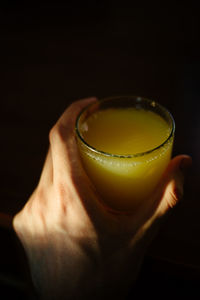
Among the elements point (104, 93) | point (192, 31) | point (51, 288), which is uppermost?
point (192, 31)

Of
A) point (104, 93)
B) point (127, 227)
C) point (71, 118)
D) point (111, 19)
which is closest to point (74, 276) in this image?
point (127, 227)

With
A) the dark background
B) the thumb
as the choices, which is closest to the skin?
the thumb

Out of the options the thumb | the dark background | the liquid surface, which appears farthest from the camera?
the dark background

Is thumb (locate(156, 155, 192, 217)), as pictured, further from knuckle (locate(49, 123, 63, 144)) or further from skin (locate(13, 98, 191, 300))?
knuckle (locate(49, 123, 63, 144))

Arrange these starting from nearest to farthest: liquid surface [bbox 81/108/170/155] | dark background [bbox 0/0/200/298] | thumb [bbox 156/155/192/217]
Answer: thumb [bbox 156/155/192/217] → liquid surface [bbox 81/108/170/155] → dark background [bbox 0/0/200/298]

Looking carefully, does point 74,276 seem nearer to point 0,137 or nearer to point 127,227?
point 127,227

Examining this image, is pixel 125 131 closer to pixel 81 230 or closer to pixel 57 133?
pixel 57 133
